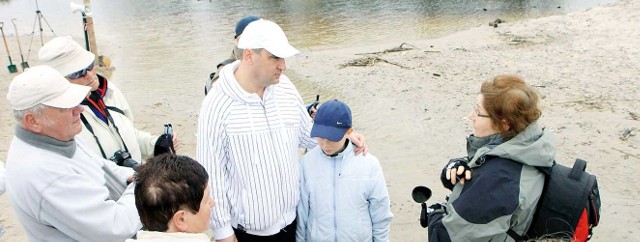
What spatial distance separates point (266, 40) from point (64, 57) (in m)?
1.45

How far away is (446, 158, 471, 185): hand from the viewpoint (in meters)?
2.41

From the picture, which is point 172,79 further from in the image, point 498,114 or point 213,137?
point 498,114

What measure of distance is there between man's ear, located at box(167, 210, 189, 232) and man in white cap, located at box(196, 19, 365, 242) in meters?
0.92

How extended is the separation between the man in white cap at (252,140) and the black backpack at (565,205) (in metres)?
1.34

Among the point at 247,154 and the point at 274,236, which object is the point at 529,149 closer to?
the point at 247,154

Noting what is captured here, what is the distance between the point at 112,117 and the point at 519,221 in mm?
2600

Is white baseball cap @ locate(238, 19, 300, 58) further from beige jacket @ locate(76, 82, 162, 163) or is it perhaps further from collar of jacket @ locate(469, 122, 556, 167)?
collar of jacket @ locate(469, 122, 556, 167)

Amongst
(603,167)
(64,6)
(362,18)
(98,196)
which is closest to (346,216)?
(98,196)

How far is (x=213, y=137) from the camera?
2.76 metres

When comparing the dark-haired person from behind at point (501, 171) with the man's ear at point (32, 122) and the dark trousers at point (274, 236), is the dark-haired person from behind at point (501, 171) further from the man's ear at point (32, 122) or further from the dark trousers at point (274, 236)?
the man's ear at point (32, 122)

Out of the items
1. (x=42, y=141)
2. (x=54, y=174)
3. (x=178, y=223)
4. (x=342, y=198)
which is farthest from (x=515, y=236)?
(x=42, y=141)

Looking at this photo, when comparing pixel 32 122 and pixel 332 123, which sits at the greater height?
pixel 32 122

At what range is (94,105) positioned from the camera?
3.18 metres

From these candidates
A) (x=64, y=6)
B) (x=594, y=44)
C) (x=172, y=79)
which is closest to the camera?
(x=594, y=44)
